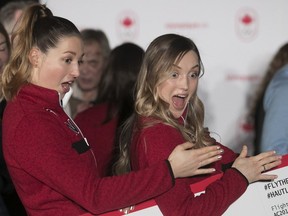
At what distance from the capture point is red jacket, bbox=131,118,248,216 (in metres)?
2.56

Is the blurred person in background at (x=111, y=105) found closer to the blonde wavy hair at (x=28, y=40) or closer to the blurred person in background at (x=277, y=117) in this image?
the blurred person in background at (x=277, y=117)

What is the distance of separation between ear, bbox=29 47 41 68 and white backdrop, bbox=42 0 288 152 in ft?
7.80

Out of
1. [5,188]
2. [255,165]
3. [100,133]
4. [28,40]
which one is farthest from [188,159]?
[100,133]

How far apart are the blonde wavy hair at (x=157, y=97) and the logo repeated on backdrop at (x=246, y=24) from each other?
2.15 meters

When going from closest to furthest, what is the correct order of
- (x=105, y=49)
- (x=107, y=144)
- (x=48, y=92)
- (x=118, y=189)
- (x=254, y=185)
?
(x=118, y=189)
(x=48, y=92)
(x=254, y=185)
(x=107, y=144)
(x=105, y=49)

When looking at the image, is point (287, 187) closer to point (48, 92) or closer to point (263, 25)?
point (48, 92)

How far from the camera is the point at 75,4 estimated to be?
16.4 ft

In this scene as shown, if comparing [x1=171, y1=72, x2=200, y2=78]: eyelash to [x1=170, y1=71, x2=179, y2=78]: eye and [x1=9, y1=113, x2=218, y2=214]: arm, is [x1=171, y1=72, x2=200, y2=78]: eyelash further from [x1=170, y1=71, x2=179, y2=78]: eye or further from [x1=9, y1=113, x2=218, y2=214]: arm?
[x1=9, y1=113, x2=218, y2=214]: arm

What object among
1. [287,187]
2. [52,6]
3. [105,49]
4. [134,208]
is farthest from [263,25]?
[134,208]

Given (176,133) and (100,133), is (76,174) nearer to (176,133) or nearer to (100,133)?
(176,133)

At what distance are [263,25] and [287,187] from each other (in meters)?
2.27

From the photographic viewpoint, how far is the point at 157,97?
110 inches

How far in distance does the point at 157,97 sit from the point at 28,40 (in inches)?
19.8

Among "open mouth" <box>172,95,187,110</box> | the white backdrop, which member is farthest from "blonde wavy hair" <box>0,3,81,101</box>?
the white backdrop
